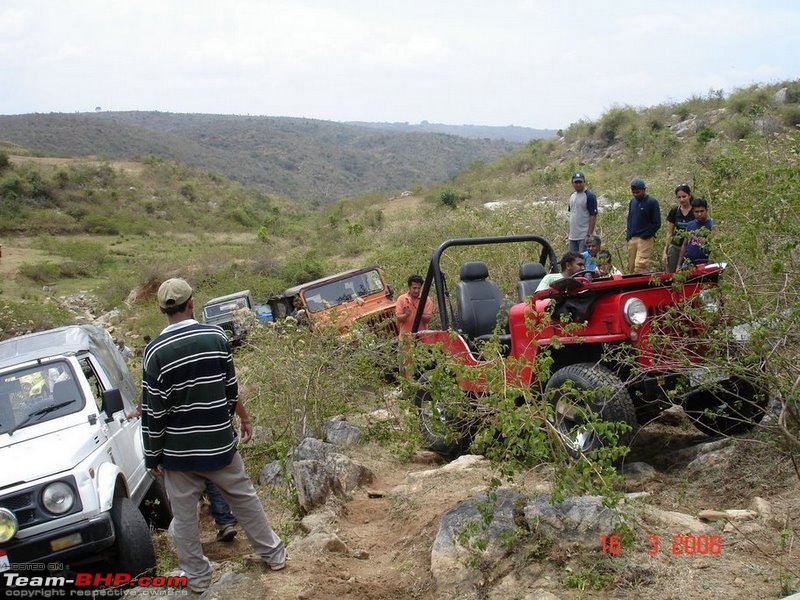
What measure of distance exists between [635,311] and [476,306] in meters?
1.76

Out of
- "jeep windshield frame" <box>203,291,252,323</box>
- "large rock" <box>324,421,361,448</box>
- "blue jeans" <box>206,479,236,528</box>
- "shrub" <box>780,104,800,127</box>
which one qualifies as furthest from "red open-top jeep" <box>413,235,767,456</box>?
"shrub" <box>780,104,800,127</box>

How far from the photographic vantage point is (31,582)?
443 cm

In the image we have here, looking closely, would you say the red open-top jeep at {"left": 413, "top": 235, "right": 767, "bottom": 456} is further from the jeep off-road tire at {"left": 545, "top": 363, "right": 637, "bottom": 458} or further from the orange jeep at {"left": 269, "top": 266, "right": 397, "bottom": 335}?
the orange jeep at {"left": 269, "top": 266, "right": 397, "bottom": 335}

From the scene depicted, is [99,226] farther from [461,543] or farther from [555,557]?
[555,557]

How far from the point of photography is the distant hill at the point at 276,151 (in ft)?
274

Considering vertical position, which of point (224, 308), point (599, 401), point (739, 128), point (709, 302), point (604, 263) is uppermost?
point (739, 128)

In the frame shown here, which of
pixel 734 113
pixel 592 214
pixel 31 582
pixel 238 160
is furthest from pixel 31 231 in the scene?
pixel 238 160

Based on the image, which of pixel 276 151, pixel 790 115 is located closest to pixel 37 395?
pixel 790 115

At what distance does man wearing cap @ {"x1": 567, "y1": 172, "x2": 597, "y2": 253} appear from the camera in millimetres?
9352

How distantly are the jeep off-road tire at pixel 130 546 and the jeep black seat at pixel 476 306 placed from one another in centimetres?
288

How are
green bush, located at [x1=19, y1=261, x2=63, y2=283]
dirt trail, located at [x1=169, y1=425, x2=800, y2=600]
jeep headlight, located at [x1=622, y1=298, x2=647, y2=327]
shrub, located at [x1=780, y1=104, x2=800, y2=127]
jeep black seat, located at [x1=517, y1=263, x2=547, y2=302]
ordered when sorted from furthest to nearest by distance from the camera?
green bush, located at [x1=19, y1=261, x2=63, y2=283] < shrub, located at [x1=780, y1=104, x2=800, y2=127] < jeep black seat, located at [x1=517, y1=263, x2=547, y2=302] < jeep headlight, located at [x1=622, y1=298, x2=647, y2=327] < dirt trail, located at [x1=169, y1=425, x2=800, y2=600]

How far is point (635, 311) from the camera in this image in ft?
16.0

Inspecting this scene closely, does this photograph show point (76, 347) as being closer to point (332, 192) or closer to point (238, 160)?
point (332, 192)
